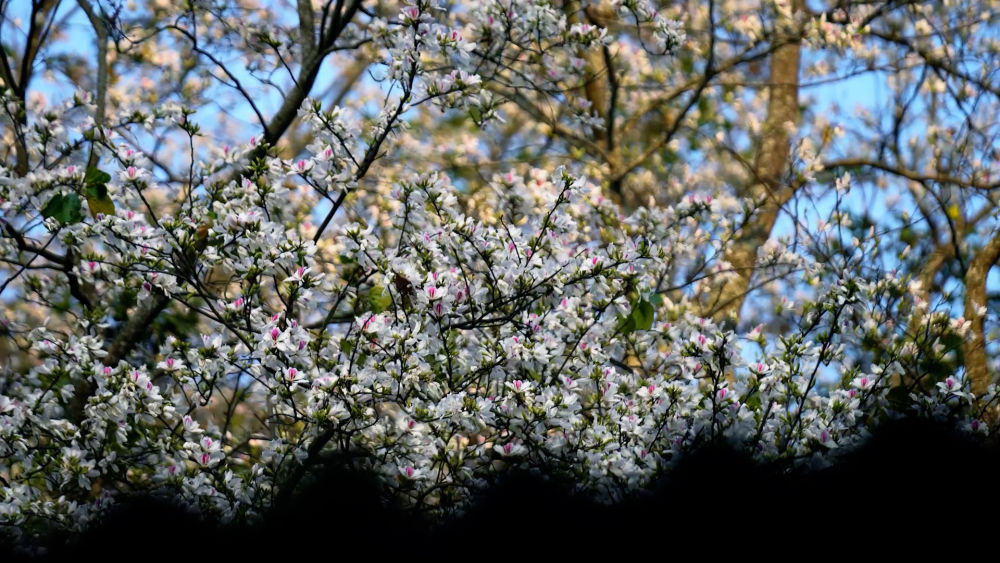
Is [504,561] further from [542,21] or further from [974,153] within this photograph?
[974,153]

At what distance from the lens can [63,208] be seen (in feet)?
12.0

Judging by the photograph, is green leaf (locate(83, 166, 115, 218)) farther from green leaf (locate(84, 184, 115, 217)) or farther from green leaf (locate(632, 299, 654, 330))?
green leaf (locate(632, 299, 654, 330))

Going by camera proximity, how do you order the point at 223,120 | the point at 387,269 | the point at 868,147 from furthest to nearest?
the point at 223,120, the point at 868,147, the point at 387,269

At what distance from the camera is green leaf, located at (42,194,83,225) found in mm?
3653

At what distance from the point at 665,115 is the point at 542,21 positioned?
606cm

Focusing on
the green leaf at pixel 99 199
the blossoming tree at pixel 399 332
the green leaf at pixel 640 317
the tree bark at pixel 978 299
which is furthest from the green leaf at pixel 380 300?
the tree bark at pixel 978 299

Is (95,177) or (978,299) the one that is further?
(978,299)

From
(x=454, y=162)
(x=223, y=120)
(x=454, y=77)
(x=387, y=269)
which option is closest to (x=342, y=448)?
(x=387, y=269)

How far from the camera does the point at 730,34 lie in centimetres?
804

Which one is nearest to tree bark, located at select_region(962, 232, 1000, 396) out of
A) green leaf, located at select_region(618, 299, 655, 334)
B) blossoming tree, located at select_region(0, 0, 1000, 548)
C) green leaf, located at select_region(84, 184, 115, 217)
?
blossoming tree, located at select_region(0, 0, 1000, 548)

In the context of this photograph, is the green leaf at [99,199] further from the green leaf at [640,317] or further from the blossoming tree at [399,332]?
the green leaf at [640,317]

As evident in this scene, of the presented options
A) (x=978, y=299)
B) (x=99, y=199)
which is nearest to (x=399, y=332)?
(x=99, y=199)

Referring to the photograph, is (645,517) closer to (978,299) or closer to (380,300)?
(380,300)

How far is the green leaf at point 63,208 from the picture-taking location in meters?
3.65
